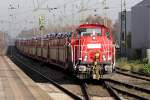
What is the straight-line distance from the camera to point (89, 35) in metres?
23.8

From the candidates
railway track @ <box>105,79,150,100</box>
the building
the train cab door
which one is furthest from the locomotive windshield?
the building

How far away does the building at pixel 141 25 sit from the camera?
196 feet

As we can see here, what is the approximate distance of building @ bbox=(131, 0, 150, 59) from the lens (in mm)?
59844

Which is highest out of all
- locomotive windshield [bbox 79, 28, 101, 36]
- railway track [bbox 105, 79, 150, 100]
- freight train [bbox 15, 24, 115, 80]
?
locomotive windshield [bbox 79, 28, 101, 36]

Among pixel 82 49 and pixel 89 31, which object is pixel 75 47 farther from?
pixel 89 31

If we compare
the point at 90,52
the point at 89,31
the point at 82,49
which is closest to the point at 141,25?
the point at 89,31

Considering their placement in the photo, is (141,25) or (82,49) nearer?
(82,49)

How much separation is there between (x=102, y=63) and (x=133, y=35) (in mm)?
45637

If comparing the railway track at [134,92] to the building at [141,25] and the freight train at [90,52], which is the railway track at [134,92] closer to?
the freight train at [90,52]

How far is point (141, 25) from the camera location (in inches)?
2502

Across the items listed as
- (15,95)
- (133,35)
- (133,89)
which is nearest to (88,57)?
(133,89)

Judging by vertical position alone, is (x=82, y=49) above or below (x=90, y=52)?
above

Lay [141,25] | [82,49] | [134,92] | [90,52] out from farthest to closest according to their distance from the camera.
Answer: [141,25] → [90,52] → [82,49] → [134,92]

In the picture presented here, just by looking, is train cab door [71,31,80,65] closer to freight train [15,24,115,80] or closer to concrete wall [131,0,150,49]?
freight train [15,24,115,80]
